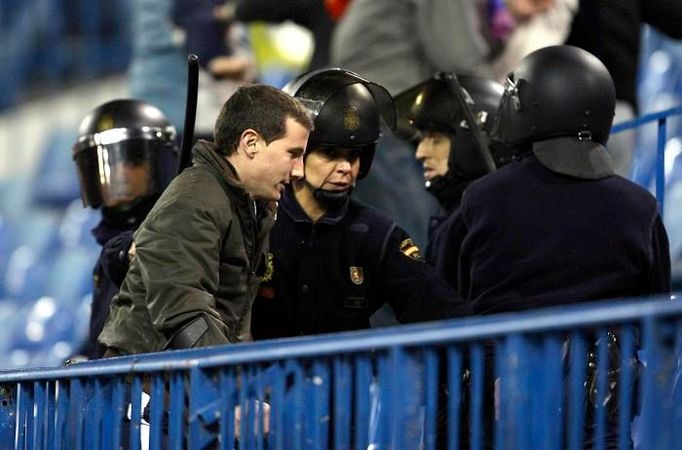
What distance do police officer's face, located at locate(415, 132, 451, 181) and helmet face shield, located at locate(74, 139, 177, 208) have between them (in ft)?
3.30

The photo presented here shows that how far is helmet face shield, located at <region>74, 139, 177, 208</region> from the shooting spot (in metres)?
6.52

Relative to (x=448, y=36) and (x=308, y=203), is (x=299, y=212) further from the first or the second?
(x=448, y=36)

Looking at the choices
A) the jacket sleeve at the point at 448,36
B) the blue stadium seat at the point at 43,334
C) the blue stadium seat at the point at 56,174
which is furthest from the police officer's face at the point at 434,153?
the blue stadium seat at the point at 56,174

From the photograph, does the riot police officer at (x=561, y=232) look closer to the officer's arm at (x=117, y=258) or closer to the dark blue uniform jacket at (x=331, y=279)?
the dark blue uniform jacket at (x=331, y=279)

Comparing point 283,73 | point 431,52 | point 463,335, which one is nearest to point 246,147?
point 463,335

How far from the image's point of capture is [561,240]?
4926mm

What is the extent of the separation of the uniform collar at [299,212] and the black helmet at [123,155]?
0.99 meters

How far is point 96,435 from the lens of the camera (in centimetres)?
451

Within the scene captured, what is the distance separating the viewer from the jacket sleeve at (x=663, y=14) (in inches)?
342

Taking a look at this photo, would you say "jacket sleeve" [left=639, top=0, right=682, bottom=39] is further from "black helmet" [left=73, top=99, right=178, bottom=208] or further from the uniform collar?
the uniform collar

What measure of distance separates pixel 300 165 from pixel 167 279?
61 centimetres

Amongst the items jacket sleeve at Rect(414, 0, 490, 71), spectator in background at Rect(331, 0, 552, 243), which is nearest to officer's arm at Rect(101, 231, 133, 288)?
spectator in background at Rect(331, 0, 552, 243)

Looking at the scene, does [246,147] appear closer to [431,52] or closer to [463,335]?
[463,335]

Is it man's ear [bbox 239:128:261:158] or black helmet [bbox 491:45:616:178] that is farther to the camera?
black helmet [bbox 491:45:616:178]
